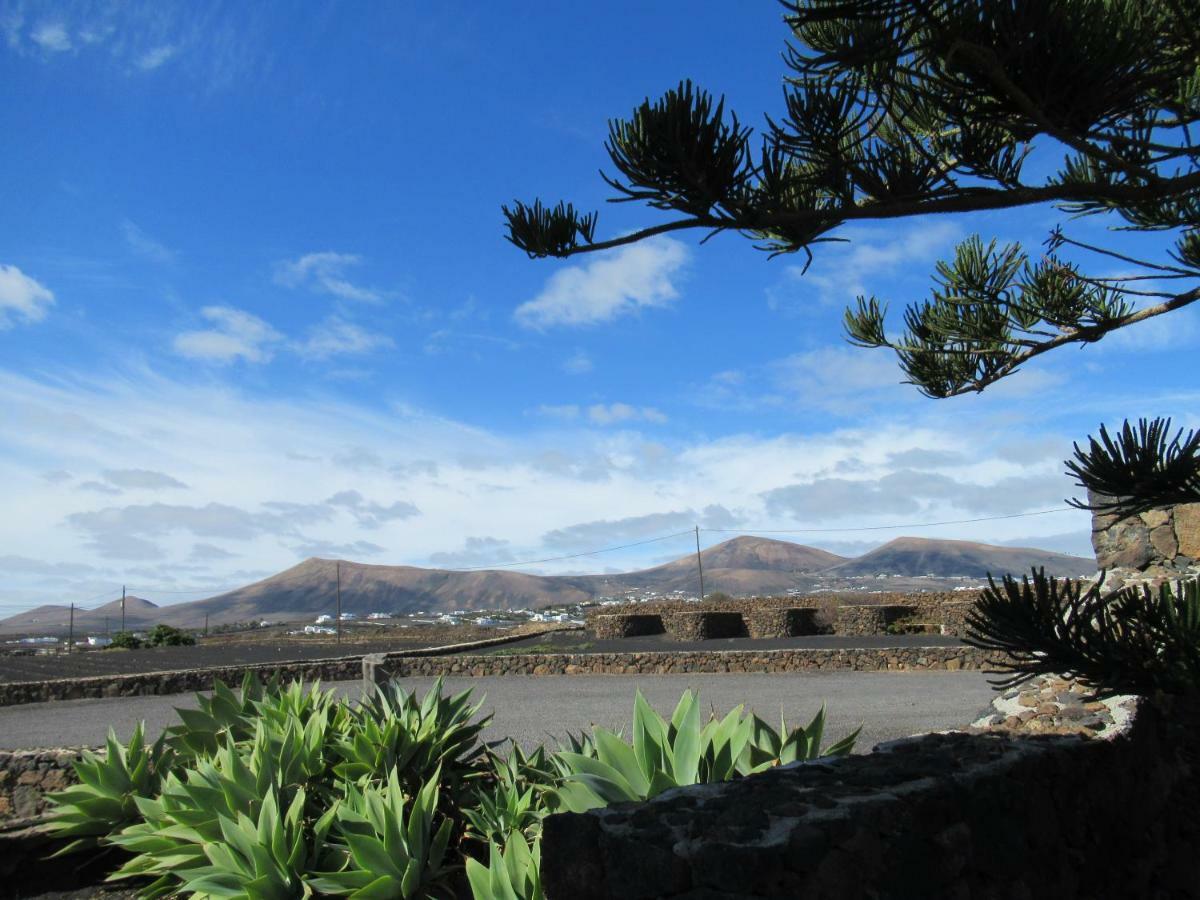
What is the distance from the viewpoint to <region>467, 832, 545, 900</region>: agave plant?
10.9 feet

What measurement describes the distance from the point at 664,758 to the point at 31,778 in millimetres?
6068

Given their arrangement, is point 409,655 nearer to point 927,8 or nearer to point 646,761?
point 646,761

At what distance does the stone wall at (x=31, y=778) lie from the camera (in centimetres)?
692

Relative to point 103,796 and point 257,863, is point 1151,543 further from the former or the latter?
point 103,796

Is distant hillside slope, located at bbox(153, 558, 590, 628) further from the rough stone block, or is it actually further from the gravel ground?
the rough stone block

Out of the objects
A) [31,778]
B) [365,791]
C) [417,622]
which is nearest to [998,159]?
[365,791]

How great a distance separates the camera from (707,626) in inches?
889

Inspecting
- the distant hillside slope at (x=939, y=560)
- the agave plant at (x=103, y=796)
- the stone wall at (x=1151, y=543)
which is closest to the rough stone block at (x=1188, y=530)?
the stone wall at (x=1151, y=543)

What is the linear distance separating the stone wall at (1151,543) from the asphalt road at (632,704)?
1897 mm

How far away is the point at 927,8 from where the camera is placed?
2887 mm

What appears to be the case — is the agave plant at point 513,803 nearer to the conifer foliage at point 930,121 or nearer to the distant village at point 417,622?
the conifer foliage at point 930,121

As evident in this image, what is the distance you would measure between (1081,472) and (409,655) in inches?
654

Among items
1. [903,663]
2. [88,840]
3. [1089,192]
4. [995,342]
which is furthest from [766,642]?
[1089,192]

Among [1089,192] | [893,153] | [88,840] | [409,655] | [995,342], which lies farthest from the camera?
[409,655]
